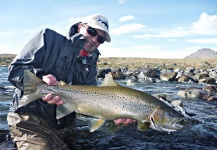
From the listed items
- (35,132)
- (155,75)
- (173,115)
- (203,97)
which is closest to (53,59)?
(35,132)

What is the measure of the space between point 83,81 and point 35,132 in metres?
1.28

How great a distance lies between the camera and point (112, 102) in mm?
3570

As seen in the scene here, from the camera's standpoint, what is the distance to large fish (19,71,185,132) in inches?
138

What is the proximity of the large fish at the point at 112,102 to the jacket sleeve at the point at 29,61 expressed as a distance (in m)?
0.30

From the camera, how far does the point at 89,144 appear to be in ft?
18.2

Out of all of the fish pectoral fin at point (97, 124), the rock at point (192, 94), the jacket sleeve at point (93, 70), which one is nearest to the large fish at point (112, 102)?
the fish pectoral fin at point (97, 124)

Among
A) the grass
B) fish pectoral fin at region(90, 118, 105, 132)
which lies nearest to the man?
fish pectoral fin at region(90, 118, 105, 132)

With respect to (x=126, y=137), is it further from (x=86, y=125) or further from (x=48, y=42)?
(x=48, y=42)

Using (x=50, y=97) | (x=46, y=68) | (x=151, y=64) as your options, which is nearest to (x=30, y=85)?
(x=50, y=97)

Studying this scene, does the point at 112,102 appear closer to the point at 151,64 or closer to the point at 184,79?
the point at 184,79

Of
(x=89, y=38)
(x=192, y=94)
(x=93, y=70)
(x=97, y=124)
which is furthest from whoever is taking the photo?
(x=192, y=94)

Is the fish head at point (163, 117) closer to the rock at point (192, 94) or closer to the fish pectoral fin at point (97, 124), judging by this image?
the fish pectoral fin at point (97, 124)

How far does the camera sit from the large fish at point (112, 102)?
3518 millimetres

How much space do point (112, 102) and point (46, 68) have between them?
132 centimetres
